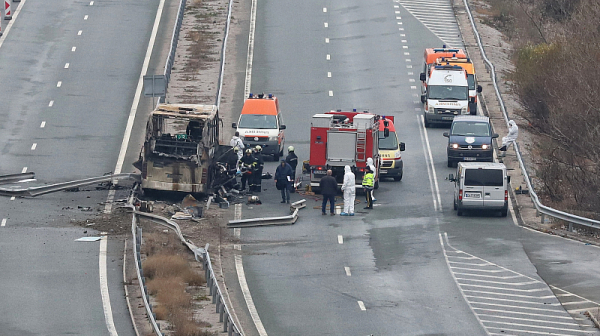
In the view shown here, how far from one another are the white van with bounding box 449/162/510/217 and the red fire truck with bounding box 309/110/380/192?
381 cm

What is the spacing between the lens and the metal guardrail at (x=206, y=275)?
20.8m

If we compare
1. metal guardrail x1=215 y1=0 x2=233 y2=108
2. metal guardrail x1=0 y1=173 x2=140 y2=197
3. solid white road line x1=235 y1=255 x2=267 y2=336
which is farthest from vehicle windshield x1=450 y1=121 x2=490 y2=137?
solid white road line x1=235 y1=255 x2=267 y2=336

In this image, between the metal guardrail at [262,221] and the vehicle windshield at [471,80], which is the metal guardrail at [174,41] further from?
the metal guardrail at [262,221]

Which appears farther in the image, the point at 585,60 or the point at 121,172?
the point at 585,60

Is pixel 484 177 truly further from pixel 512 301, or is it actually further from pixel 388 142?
pixel 512 301

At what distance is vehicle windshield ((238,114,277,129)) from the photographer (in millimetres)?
42375

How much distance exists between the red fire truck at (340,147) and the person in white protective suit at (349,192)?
2.42 m

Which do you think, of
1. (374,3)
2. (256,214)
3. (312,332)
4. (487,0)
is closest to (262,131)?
(256,214)

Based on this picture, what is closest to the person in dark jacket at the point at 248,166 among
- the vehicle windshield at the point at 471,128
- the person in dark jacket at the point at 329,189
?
the person in dark jacket at the point at 329,189

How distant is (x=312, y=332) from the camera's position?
877 inches

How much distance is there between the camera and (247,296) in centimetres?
2506

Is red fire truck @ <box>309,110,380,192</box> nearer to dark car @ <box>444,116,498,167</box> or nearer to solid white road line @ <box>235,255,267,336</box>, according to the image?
dark car @ <box>444,116,498,167</box>

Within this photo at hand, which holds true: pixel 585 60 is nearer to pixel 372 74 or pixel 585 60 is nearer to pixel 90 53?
pixel 372 74

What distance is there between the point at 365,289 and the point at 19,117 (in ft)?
79.4
